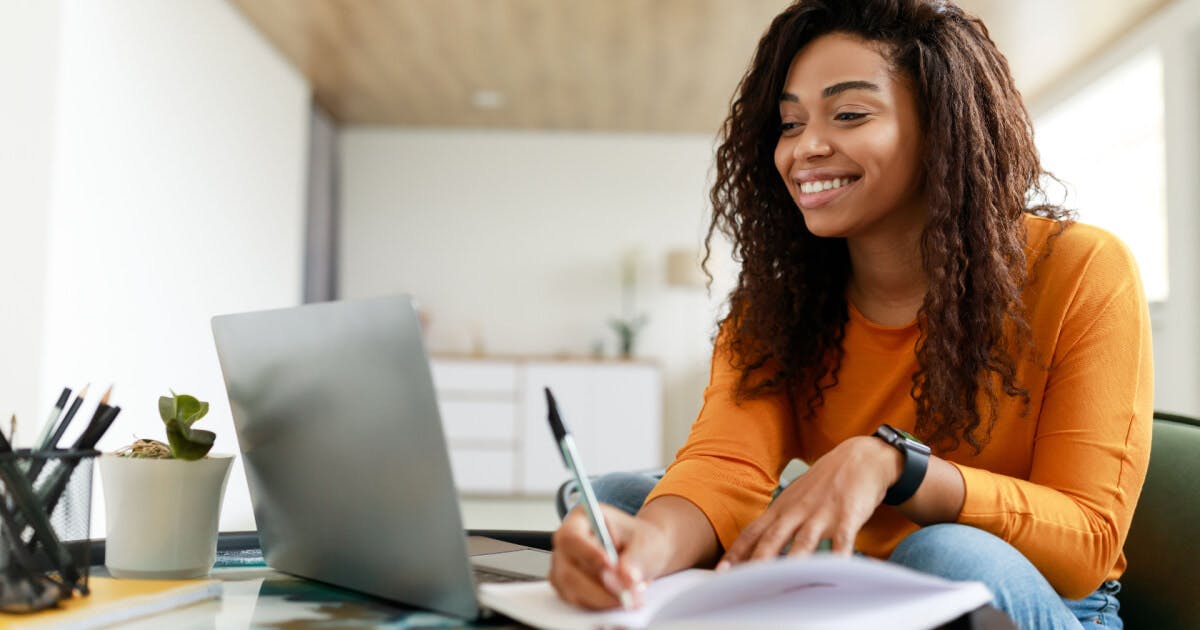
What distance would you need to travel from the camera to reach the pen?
25.4 inches

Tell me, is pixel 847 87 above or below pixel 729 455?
above

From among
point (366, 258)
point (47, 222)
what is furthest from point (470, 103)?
point (47, 222)

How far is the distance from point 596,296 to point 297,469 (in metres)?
5.93

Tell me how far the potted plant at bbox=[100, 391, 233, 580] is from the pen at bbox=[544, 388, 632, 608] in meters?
0.34

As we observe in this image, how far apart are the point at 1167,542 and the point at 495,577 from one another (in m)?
0.80

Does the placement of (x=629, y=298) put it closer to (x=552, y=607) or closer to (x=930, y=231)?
(x=930, y=231)

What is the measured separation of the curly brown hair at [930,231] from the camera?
1.05m

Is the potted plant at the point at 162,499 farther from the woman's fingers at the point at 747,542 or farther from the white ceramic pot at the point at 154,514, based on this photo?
the woman's fingers at the point at 747,542

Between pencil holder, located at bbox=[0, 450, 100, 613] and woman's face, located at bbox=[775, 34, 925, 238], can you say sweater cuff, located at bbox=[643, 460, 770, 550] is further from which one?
pencil holder, located at bbox=[0, 450, 100, 613]

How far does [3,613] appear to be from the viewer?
2.20ft

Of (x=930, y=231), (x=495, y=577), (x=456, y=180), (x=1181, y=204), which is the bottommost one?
(x=495, y=577)

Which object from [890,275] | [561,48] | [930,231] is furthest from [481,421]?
[930,231]

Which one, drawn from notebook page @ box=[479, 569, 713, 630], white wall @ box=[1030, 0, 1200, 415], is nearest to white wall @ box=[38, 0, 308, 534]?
notebook page @ box=[479, 569, 713, 630]

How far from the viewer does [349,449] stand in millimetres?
723
